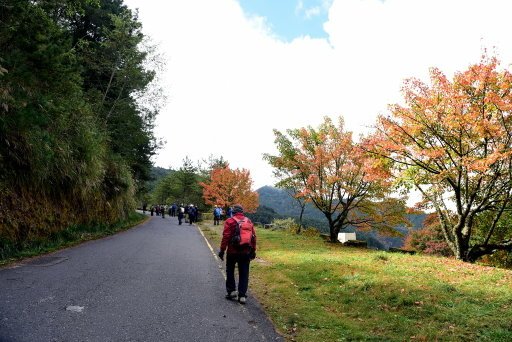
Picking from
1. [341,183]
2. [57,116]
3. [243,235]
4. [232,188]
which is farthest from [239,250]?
[232,188]

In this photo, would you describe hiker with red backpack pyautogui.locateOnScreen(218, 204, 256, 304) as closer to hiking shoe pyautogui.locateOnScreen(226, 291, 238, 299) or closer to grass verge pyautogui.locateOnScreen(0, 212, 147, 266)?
hiking shoe pyautogui.locateOnScreen(226, 291, 238, 299)

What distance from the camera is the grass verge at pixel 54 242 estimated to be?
9326 mm

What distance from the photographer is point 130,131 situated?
25547 millimetres

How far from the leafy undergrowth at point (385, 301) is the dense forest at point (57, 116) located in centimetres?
788

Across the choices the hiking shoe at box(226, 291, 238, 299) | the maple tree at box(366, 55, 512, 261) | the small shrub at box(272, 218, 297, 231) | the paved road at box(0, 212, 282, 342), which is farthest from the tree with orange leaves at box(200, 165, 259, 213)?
the hiking shoe at box(226, 291, 238, 299)

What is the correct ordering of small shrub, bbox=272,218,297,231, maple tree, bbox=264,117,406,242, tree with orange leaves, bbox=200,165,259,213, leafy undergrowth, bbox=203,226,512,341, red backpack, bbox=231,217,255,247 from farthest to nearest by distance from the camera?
tree with orange leaves, bbox=200,165,259,213
small shrub, bbox=272,218,297,231
maple tree, bbox=264,117,406,242
red backpack, bbox=231,217,255,247
leafy undergrowth, bbox=203,226,512,341

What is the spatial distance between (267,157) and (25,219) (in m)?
16.8

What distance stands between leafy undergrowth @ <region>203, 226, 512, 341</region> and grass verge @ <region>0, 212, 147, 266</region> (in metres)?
6.65

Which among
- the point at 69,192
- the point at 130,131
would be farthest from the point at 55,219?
the point at 130,131

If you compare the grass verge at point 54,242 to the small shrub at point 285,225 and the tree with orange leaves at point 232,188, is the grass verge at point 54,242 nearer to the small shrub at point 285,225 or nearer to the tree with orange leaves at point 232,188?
the small shrub at point 285,225

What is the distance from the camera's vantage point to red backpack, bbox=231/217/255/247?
7070 mm

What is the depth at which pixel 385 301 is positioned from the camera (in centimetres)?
729

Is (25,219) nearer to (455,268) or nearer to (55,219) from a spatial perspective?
(55,219)

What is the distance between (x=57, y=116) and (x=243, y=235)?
33.4 ft
